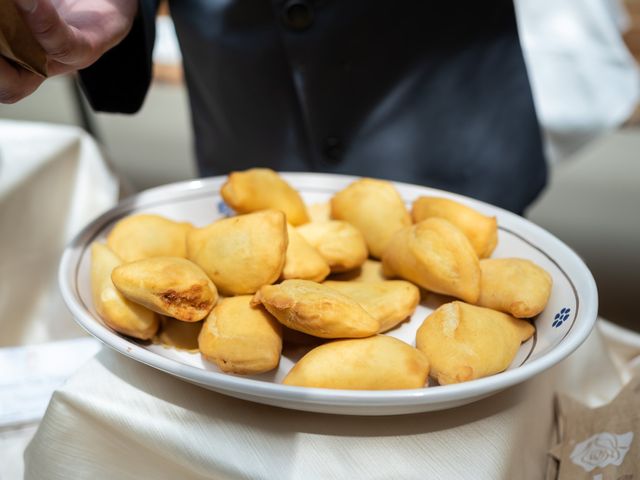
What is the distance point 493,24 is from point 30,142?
49 cm

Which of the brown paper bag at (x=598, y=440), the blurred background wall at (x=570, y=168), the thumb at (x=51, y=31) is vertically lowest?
the blurred background wall at (x=570, y=168)

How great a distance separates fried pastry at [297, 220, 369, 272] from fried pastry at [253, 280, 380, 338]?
63mm

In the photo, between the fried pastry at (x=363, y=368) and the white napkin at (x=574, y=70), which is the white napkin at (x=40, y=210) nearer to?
the fried pastry at (x=363, y=368)

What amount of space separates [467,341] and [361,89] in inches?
14.4

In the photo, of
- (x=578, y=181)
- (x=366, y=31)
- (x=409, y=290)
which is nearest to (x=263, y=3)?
(x=366, y=31)

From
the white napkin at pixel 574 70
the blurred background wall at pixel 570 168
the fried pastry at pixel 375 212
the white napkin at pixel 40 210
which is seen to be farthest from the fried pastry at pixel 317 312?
the blurred background wall at pixel 570 168

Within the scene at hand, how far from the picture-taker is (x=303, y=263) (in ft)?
1.17

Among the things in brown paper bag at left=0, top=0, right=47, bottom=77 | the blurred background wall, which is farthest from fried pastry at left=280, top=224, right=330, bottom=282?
the blurred background wall

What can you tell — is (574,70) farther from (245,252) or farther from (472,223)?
(245,252)

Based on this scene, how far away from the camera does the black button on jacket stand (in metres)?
0.56

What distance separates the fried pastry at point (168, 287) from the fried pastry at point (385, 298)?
8cm

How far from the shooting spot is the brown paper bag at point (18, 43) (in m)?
0.27

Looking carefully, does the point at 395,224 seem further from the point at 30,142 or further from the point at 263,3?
the point at 30,142

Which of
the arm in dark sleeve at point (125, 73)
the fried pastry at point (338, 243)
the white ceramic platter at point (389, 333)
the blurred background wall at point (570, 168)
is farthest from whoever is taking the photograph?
the blurred background wall at point (570, 168)
